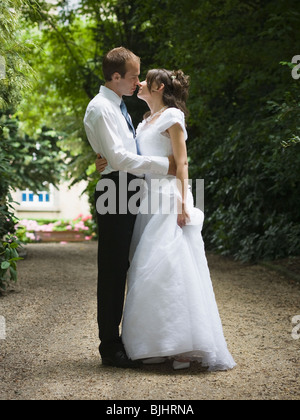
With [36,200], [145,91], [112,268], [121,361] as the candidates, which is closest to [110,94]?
[145,91]

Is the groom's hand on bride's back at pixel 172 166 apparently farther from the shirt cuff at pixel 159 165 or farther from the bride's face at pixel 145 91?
the bride's face at pixel 145 91

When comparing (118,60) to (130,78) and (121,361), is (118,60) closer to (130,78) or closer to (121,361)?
(130,78)

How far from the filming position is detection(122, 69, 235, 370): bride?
4.13 m

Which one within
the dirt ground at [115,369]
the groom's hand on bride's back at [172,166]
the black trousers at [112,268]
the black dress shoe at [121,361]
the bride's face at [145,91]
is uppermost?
the bride's face at [145,91]

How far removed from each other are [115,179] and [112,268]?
576mm

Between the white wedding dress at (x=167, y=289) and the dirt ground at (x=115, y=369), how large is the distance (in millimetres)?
176

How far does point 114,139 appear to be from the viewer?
4117 mm

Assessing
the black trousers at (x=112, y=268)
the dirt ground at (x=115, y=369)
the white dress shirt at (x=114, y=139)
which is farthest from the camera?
the black trousers at (x=112, y=268)

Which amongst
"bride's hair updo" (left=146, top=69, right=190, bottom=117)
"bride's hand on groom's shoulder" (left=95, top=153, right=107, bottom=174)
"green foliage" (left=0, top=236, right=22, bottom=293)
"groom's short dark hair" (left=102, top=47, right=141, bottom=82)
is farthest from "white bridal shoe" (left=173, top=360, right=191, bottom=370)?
"green foliage" (left=0, top=236, right=22, bottom=293)

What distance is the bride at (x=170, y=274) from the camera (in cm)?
413

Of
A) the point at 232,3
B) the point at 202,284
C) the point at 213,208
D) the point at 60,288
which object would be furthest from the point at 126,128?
the point at 213,208

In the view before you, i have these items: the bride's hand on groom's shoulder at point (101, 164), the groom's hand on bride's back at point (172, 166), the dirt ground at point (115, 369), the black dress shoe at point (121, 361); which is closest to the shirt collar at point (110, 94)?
the bride's hand on groom's shoulder at point (101, 164)
